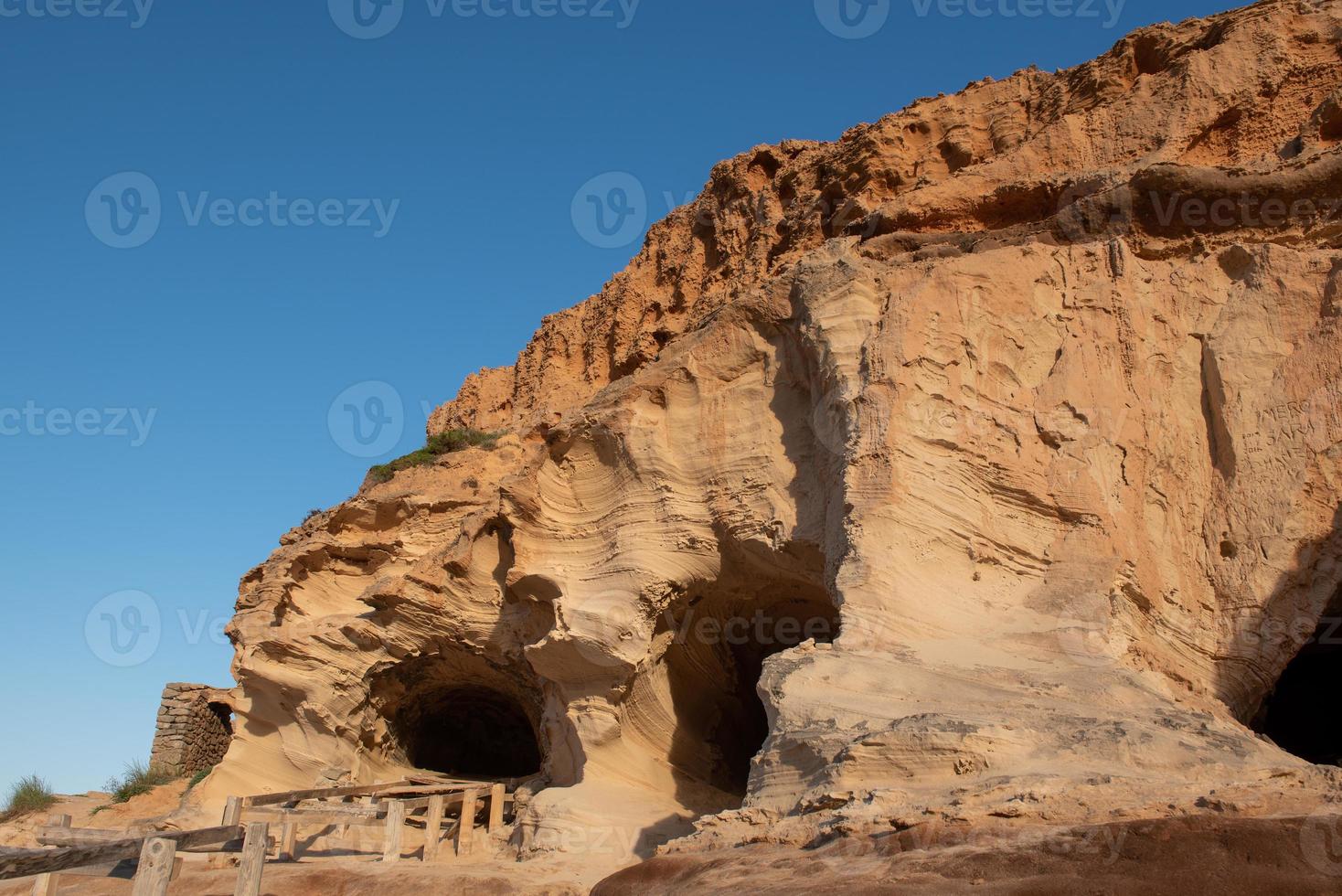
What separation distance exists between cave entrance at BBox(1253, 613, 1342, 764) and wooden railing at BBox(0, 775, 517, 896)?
9510 mm

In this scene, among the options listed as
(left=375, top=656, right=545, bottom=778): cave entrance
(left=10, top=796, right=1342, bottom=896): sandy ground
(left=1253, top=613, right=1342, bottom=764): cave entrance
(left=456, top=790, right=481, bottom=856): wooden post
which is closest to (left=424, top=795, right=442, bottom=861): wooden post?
(left=456, top=790, right=481, bottom=856): wooden post

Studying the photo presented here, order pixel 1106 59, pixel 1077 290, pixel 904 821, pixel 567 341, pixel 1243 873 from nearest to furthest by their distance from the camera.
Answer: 1. pixel 1243 873
2. pixel 904 821
3. pixel 1077 290
4. pixel 1106 59
5. pixel 567 341

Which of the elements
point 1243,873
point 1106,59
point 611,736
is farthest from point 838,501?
point 1106,59

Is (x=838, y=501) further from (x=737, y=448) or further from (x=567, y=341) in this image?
(x=567, y=341)

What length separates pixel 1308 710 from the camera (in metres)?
13.2

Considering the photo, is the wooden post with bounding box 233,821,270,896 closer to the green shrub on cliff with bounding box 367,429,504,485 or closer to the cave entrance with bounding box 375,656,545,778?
the cave entrance with bounding box 375,656,545,778

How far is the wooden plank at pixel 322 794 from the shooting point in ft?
50.4

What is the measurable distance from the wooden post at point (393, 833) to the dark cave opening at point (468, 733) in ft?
13.9

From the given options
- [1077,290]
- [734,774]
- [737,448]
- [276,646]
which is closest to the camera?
[1077,290]

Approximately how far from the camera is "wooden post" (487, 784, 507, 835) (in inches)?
573

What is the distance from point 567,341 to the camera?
2438cm

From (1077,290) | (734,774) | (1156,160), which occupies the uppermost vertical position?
(1156,160)

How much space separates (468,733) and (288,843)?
20.5 feet

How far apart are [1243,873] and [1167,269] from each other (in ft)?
27.6
